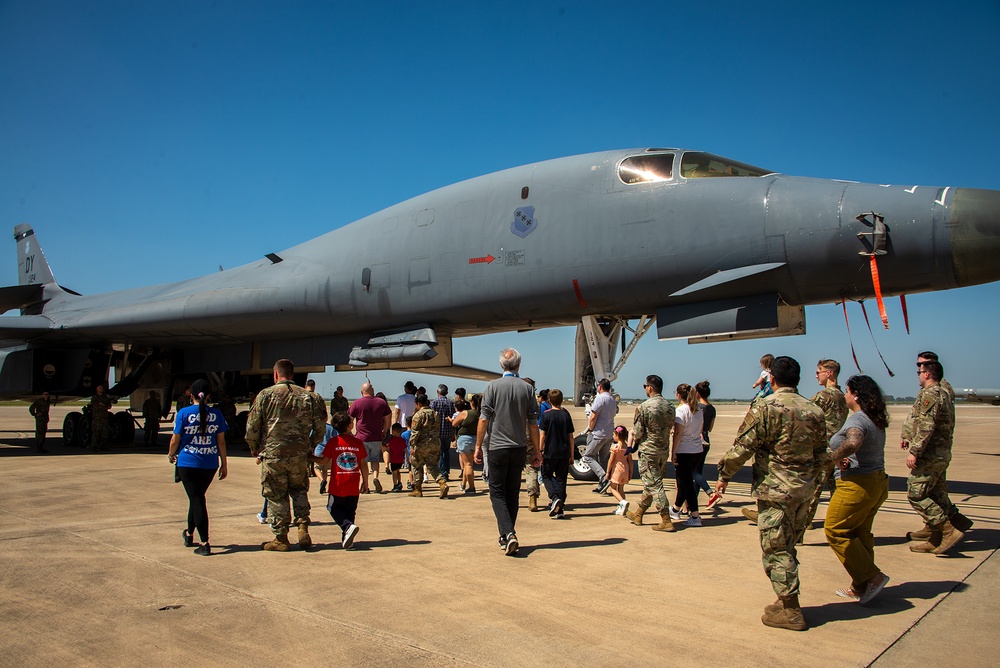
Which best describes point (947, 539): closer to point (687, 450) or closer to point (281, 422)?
point (687, 450)

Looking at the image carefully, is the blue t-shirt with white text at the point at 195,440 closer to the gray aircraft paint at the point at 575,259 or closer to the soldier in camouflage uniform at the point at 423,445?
the soldier in camouflage uniform at the point at 423,445

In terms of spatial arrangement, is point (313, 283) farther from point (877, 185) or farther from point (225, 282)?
point (877, 185)

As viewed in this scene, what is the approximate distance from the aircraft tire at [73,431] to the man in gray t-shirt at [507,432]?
1375cm

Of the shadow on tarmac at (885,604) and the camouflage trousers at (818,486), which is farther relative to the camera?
the camouflage trousers at (818,486)

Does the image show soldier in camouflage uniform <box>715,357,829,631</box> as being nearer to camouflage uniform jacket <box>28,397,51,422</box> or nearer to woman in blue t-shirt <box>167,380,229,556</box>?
woman in blue t-shirt <box>167,380,229,556</box>

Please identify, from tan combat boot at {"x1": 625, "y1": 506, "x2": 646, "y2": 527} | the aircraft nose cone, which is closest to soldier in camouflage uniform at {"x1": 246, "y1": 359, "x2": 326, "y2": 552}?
tan combat boot at {"x1": 625, "y1": 506, "x2": 646, "y2": 527}

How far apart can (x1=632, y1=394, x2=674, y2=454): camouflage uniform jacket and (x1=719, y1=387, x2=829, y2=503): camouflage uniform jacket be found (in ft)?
8.70

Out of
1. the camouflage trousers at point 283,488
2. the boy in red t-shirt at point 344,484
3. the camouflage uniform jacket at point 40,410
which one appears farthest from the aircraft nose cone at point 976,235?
the camouflage uniform jacket at point 40,410

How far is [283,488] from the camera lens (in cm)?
580

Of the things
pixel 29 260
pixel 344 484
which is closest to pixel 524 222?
pixel 344 484

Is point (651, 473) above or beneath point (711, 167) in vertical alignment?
beneath

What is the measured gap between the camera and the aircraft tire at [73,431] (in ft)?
52.7

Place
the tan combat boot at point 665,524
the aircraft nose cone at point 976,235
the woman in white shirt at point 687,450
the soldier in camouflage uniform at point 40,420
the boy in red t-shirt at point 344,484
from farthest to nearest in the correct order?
the soldier in camouflage uniform at point 40,420, the woman in white shirt at point 687,450, the aircraft nose cone at point 976,235, the tan combat boot at point 665,524, the boy in red t-shirt at point 344,484

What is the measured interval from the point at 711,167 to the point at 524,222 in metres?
2.51
